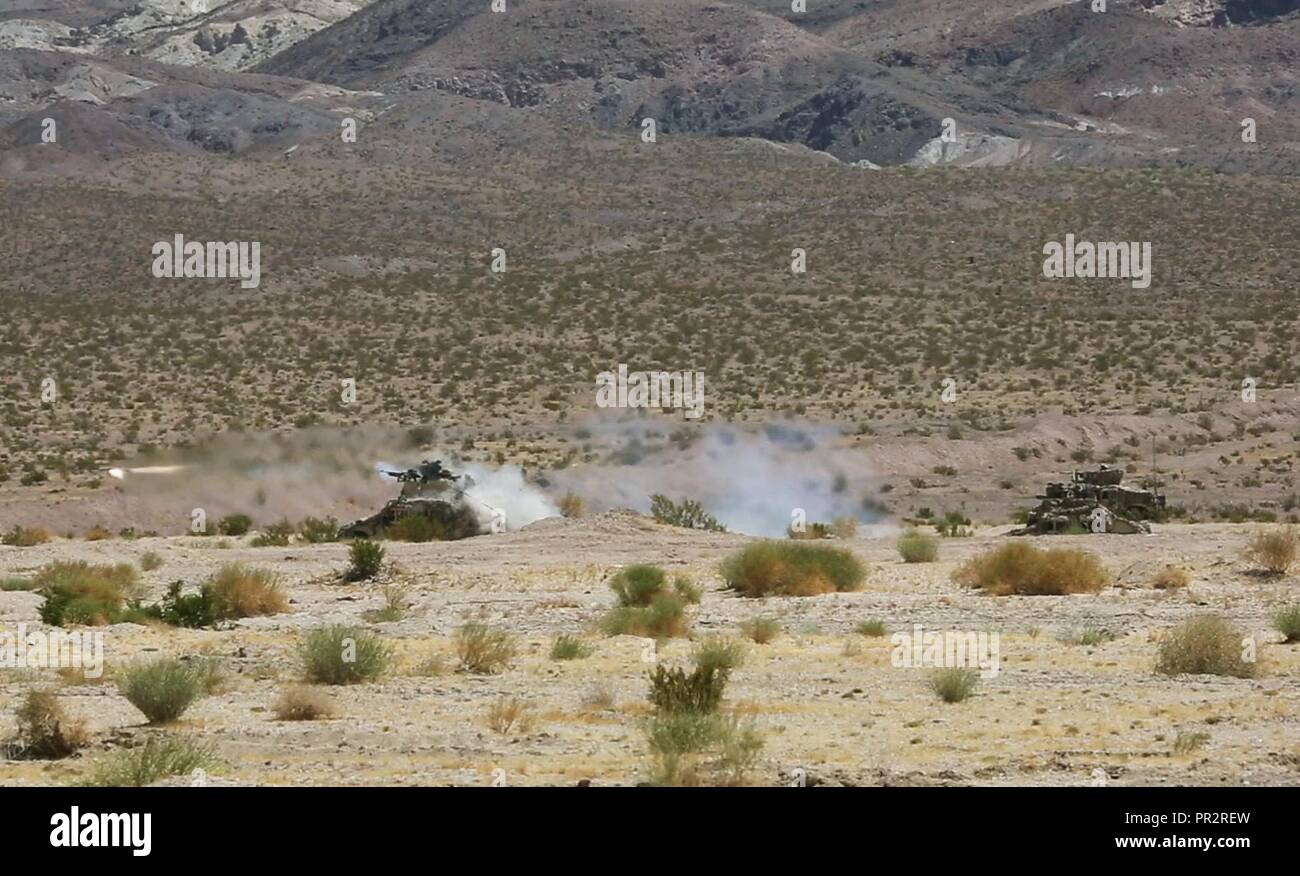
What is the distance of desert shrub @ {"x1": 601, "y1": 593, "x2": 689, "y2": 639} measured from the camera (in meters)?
22.0

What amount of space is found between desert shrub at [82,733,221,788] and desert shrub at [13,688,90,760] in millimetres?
604

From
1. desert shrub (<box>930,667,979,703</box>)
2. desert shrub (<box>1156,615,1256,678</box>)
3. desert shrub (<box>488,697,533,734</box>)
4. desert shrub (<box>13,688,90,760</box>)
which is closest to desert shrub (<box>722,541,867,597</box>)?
desert shrub (<box>1156,615,1256,678</box>)

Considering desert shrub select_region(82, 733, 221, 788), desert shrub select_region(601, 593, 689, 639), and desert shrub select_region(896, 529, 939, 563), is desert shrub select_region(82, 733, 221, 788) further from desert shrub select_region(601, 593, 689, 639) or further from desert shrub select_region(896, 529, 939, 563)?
desert shrub select_region(896, 529, 939, 563)

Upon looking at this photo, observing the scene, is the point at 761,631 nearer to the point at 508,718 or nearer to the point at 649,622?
the point at 649,622

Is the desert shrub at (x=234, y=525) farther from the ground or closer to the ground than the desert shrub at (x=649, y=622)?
farther from the ground

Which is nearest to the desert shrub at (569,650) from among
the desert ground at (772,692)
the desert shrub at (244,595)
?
the desert ground at (772,692)

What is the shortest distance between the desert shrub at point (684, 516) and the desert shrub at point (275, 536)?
5.96 meters

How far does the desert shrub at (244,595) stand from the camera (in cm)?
2419

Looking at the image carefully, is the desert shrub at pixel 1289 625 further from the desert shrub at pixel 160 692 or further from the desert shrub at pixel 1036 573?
the desert shrub at pixel 160 692

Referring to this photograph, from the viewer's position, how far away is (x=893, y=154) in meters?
126

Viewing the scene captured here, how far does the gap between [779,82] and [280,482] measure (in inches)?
4315
